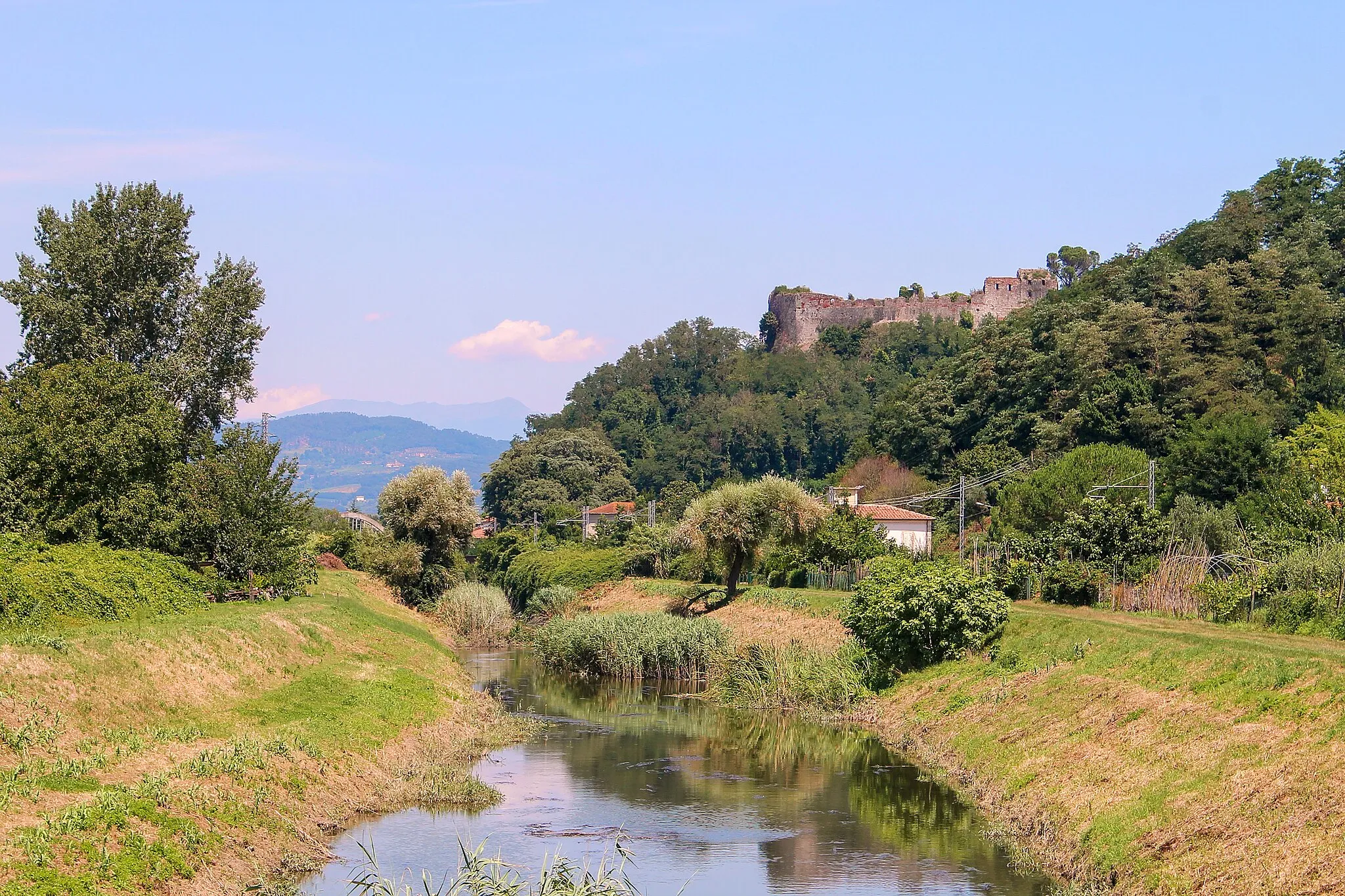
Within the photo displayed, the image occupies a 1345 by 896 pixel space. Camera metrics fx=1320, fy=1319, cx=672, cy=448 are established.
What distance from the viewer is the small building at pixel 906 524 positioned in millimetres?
79562

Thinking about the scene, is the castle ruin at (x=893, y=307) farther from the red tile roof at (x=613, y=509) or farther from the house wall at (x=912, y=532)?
the house wall at (x=912, y=532)

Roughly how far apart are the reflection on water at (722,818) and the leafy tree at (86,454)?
13934mm

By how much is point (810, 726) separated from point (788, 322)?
133m

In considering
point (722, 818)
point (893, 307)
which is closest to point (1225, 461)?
point (722, 818)

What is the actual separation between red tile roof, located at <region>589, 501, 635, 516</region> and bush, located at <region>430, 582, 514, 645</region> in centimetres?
4091

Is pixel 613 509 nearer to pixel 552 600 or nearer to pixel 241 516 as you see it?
pixel 552 600

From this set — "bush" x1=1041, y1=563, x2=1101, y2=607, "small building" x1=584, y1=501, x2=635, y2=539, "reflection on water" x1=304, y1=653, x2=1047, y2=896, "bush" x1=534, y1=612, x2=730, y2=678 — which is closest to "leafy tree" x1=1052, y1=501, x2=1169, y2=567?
"bush" x1=1041, y1=563, x2=1101, y2=607

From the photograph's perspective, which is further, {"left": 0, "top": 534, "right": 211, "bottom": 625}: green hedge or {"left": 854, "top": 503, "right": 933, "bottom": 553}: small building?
{"left": 854, "top": 503, "right": 933, "bottom": 553}: small building

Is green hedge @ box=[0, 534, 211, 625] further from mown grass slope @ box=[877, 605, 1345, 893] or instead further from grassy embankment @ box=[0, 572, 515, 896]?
mown grass slope @ box=[877, 605, 1345, 893]

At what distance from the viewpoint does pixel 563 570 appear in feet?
233

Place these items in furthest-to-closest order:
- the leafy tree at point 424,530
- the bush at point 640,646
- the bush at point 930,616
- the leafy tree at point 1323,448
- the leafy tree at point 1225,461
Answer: the leafy tree at point 424,530 → the leafy tree at point 1225,461 → the leafy tree at point 1323,448 → the bush at point 640,646 → the bush at point 930,616

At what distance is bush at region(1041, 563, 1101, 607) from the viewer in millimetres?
41219

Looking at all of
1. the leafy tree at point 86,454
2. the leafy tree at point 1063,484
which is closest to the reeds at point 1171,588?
the leafy tree at point 1063,484

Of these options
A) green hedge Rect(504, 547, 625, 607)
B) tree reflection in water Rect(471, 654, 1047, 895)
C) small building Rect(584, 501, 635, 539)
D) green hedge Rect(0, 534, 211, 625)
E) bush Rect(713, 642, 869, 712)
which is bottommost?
tree reflection in water Rect(471, 654, 1047, 895)
